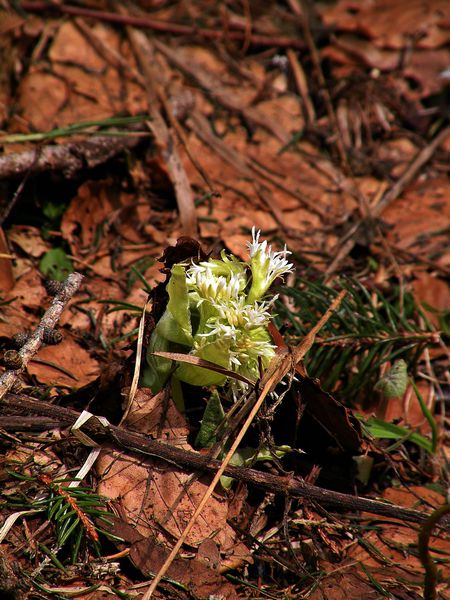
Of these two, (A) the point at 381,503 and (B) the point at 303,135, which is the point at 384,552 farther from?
(B) the point at 303,135

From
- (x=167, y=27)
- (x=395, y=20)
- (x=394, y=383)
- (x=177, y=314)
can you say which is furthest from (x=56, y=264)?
(x=395, y=20)

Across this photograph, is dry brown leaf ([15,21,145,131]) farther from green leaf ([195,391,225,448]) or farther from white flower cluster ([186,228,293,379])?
green leaf ([195,391,225,448])

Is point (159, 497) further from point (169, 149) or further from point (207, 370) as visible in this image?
point (169, 149)

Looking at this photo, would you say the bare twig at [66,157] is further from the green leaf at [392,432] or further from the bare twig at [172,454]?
the green leaf at [392,432]

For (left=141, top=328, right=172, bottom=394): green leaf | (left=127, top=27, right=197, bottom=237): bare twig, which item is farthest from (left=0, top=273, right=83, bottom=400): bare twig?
(left=127, top=27, right=197, bottom=237): bare twig

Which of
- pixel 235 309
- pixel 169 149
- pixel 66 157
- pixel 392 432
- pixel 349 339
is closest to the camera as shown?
pixel 235 309
